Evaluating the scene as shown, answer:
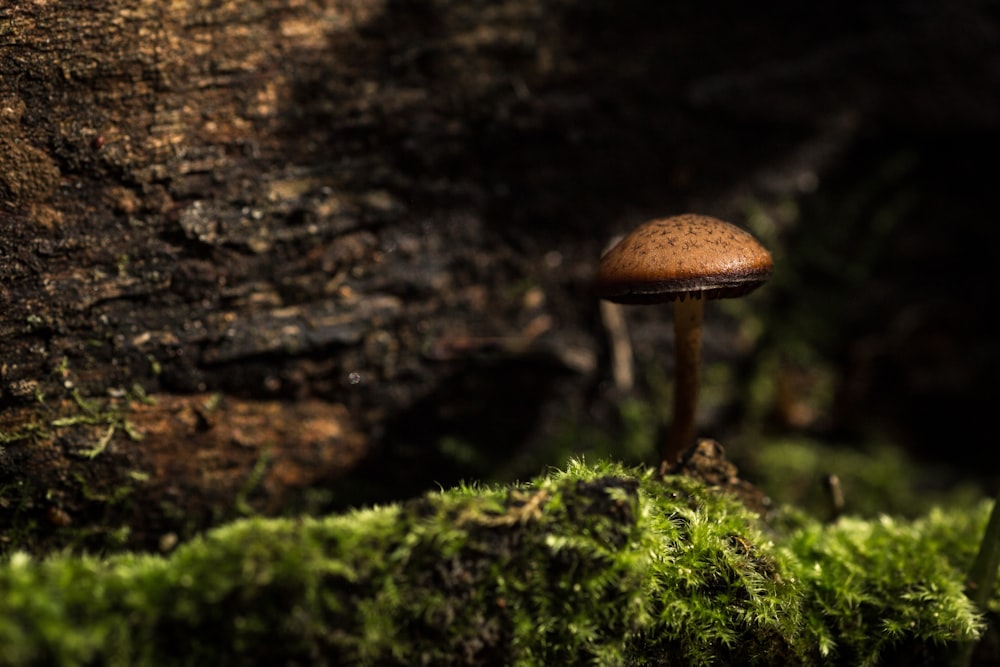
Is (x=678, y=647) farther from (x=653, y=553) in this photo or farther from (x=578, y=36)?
(x=578, y=36)

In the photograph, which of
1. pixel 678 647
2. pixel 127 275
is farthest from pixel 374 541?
pixel 127 275

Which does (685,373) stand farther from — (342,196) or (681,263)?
(342,196)

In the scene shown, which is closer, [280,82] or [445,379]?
[280,82]

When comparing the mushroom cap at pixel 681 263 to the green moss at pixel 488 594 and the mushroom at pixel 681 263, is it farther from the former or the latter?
the green moss at pixel 488 594

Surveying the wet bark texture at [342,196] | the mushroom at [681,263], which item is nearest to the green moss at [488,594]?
the mushroom at [681,263]

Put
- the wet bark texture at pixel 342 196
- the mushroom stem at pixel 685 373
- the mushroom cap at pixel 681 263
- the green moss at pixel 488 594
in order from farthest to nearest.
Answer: the mushroom stem at pixel 685 373 → the wet bark texture at pixel 342 196 → the mushroom cap at pixel 681 263 → the green moss at pixel 488 594

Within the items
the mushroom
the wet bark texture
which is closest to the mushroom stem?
the mushroom

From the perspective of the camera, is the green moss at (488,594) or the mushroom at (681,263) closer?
the green moss at (488,594)

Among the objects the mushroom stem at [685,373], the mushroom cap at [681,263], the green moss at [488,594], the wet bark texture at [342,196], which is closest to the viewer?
the green moss at [488,594]
